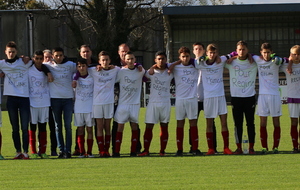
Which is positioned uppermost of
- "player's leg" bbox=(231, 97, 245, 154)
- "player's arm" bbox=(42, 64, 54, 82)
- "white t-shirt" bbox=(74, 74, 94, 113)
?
"player's arm" bbox=(42, 64, 54, 82)

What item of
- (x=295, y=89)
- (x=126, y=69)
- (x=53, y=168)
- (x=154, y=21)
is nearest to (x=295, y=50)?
(x=295, y=89)

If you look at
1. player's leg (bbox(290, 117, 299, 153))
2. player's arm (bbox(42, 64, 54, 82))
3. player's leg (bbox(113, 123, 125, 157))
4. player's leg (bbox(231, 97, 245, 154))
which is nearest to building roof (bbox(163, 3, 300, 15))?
player's leg (bbox(290, 117, 299, 153))

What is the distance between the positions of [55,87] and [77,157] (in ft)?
4.31

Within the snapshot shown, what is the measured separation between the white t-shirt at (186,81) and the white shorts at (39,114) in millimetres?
2400

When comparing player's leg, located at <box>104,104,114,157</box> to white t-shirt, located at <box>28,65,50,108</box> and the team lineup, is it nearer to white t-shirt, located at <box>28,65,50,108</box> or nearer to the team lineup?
the team lineup

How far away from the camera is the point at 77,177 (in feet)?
28.3

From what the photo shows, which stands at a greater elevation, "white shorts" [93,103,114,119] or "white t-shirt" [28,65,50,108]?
"white t-shirt" [28,65,50,108]

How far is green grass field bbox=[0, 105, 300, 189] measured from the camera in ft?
26.0

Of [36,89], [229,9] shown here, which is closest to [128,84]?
[36,89]

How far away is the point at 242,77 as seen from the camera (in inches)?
438

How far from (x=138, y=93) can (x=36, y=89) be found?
1820 mm

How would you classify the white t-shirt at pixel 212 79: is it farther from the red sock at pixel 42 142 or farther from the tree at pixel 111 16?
the tree at pixel 111 16

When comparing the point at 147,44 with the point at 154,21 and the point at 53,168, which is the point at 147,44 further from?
the point at 53,168

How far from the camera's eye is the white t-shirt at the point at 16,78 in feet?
35.9
